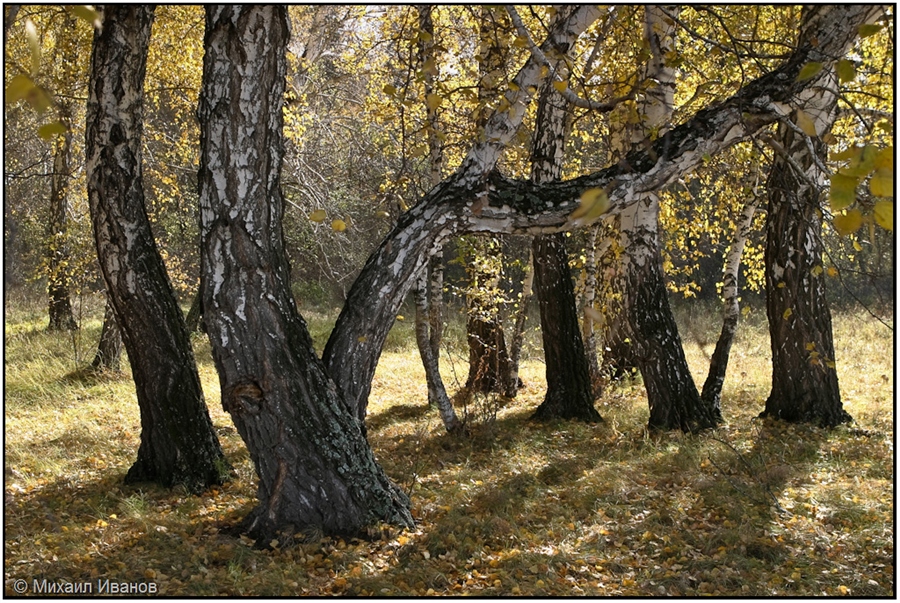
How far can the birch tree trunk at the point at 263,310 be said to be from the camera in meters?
3.48

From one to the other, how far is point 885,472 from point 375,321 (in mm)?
3871

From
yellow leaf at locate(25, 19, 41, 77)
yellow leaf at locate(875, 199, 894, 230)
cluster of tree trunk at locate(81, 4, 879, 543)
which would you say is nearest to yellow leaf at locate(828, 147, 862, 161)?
yellow leaf at locate(875, 199, 894, 230)

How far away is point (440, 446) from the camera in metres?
6.24

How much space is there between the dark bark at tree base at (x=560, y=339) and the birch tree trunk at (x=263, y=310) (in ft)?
11.3

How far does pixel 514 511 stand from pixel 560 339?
2.75 meters

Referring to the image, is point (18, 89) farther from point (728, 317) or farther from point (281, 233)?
point (728, 317)

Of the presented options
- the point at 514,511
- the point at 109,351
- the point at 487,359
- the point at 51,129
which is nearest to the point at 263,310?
the point at 514,511

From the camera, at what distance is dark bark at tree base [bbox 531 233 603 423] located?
22.6 feet

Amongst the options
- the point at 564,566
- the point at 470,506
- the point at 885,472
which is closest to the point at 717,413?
the point at 885,472

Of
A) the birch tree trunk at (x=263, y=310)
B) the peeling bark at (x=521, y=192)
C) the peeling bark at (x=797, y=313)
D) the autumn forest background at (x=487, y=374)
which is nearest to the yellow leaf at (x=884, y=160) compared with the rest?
the autumn forest background at (x=487, y=374)

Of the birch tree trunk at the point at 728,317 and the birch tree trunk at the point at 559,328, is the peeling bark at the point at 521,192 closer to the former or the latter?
the birch tree trunk at the point at 559,328

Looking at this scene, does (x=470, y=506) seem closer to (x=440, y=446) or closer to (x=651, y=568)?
(x=651, y=568)

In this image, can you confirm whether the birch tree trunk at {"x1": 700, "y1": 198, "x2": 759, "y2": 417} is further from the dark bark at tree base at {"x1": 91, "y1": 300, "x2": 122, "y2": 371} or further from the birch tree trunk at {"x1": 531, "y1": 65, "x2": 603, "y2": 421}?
the dark bark at tree base at {"x1": 91, "y1": 300, "x2": 122, "y2": 371}

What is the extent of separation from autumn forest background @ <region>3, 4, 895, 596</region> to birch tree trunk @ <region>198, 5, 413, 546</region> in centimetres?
1
